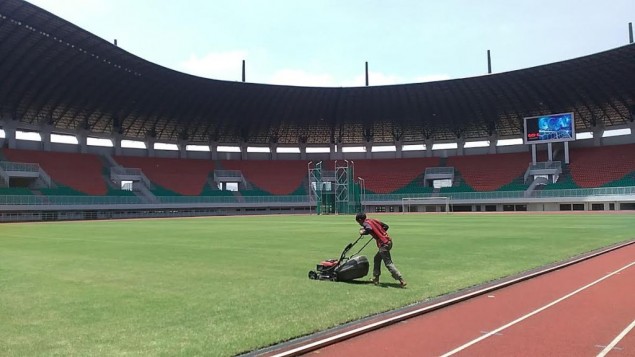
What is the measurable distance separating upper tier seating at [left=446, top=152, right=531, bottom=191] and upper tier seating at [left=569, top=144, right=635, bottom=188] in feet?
25.0

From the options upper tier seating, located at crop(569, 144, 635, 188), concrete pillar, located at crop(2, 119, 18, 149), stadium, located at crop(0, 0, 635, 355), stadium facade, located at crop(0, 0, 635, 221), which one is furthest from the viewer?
upper tier seating, located at crop(569, 144, 635, 188)

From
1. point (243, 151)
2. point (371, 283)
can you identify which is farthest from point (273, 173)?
point (371, 283)

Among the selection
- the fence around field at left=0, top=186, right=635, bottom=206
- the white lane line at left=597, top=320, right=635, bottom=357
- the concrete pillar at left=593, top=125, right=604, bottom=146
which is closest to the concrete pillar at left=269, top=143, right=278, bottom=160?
the fence around field at left=0, top=186, right=635, bottom=206

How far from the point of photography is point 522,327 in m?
7.53

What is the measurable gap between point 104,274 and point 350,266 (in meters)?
6.69

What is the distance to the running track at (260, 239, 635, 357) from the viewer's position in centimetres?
642

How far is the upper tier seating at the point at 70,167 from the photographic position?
215 feet

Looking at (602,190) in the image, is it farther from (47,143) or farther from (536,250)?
(47,143)

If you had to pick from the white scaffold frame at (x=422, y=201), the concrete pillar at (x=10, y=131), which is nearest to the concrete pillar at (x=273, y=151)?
the white scaffold frame at (x=422, y=201)

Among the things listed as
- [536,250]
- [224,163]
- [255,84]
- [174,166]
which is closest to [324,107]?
[255,84]

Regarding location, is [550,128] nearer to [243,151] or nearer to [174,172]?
[243,151]

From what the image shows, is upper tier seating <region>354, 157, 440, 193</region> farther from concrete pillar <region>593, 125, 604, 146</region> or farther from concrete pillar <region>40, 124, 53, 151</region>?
concrete pillar <region>40, 124, 53, 151</region>

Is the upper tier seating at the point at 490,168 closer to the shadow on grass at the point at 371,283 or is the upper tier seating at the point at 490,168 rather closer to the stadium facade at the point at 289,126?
the stadium facade at the point at 289,126

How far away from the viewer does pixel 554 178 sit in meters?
73.2
